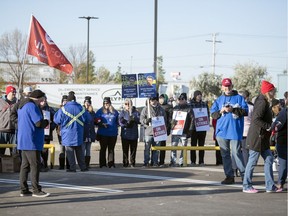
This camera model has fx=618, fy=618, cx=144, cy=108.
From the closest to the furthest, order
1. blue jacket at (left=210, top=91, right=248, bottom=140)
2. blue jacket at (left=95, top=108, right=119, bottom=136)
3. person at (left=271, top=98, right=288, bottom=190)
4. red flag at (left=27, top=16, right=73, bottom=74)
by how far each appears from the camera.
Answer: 1. person at (left=271, top=98, right=288, bottom=190)
2. blue jacket at (left=210, top=91, right=248, bottom=140)
3. blue jacket at (left=95, top=108, right=119, bottom=136)
4. red flag at (left=27, top=16, right=73, bottom=74)

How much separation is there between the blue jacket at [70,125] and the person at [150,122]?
2.33 meters

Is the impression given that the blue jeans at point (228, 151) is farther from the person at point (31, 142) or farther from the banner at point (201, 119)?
the banner at point (201, 119)

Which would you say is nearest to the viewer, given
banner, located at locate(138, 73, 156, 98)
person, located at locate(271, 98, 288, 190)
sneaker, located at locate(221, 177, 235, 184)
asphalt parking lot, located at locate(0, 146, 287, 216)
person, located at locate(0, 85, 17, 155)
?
asphalt parking lot, located at locate(0, 146, 287, 216)

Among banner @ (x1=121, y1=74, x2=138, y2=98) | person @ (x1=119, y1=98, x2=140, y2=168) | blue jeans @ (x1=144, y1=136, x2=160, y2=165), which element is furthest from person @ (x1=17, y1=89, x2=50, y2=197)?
banner @ (x1=121, y1=74, x2=138, y2=98)

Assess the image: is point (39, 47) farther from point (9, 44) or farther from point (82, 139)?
point (9, 44)

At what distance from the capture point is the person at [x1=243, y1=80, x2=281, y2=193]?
10914 mm

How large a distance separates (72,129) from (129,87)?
189 inches

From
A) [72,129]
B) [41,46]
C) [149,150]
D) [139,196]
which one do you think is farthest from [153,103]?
[139,196]

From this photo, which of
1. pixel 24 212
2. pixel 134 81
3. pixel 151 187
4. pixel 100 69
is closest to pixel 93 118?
pixel 134 81

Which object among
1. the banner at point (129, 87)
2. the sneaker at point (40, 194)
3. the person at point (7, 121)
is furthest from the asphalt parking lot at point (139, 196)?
the banner at point (129, 87)

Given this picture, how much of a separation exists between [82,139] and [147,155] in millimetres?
2381

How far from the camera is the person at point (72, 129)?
14211mm

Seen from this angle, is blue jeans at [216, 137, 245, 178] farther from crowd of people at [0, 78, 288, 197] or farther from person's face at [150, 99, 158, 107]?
person's face at [150, 99, 158, 107]

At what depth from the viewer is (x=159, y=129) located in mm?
16188
